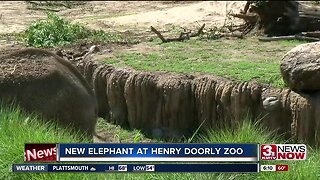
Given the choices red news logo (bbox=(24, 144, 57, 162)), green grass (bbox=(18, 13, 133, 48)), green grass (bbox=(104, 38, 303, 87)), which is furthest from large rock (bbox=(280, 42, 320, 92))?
green grass (bbox=(18, 13, 133, 48))

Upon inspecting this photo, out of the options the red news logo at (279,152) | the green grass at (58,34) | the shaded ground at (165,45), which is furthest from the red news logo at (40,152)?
the green grass at (58,34)

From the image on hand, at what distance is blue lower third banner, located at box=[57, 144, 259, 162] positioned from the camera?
6223mm

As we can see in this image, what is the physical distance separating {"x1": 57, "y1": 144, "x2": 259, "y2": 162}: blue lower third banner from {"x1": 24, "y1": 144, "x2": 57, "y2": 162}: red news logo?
0.25 feet

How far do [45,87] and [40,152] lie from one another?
160 cm

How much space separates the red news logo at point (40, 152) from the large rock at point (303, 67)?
12.2ft

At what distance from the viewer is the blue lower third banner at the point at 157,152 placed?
622 centimetres

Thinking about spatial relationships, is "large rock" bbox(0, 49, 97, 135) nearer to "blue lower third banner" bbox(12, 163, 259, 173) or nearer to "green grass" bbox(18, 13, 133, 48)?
"blue lower third banner" bbox(12, 163, 259, 173)

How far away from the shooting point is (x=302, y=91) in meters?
9.48

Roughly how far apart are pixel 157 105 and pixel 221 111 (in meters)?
1.08

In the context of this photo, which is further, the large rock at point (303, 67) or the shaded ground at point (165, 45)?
the shaded ground at point (165, 45)

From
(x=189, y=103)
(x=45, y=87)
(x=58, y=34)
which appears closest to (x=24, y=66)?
(x=45, y=87)

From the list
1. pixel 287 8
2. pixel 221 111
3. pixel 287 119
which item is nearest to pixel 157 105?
pixel 221 111

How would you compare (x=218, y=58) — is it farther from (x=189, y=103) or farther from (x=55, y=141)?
(x=55, y=141)

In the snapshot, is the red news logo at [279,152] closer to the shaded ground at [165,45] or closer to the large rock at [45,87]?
the large rock at [45,87]
